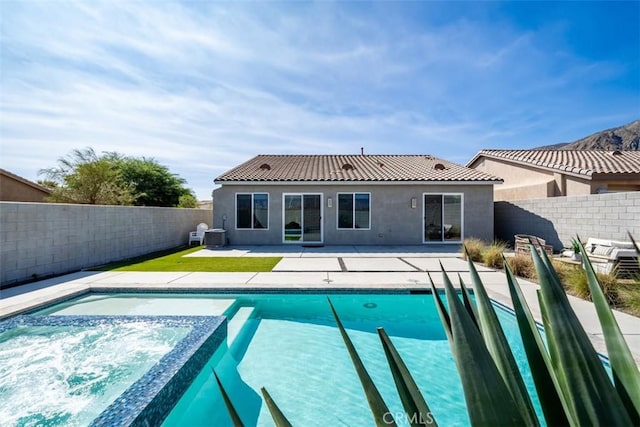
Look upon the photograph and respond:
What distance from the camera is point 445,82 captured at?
9750 mm

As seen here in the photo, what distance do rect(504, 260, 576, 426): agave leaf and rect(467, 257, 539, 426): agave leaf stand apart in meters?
0.04

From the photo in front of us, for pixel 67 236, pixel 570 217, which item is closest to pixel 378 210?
pixel 570 217

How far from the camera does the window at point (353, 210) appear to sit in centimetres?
1280

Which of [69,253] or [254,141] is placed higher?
[254,141]

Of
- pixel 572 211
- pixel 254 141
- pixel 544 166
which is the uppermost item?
pixel 254 141

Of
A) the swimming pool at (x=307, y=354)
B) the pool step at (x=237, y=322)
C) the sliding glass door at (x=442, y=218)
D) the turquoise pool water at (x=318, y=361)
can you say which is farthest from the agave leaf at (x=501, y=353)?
the sliding glass door at (x=442, y=218)

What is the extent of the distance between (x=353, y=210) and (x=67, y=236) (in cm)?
989

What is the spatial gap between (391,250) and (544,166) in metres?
9.15

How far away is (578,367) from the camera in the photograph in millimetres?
731

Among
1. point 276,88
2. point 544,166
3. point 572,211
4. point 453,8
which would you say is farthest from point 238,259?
point 544,166

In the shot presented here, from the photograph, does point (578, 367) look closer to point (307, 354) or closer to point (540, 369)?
point (540, 369)

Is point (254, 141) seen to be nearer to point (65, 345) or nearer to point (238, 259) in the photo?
point (238, 259)

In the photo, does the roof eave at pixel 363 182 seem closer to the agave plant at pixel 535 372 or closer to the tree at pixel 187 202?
the tree at pixel 187 202

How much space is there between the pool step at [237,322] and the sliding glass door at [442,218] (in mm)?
9577
